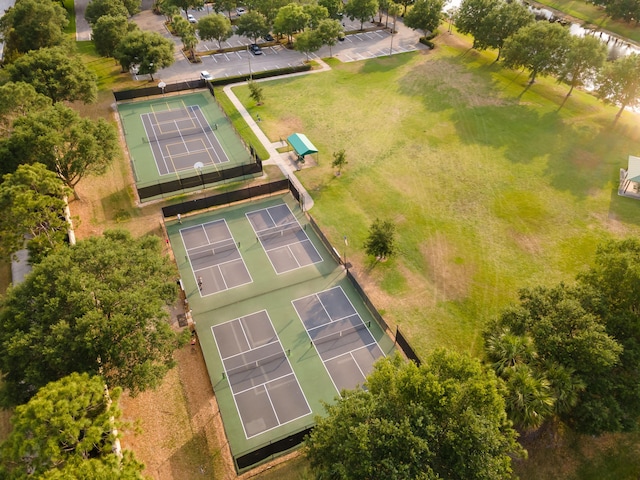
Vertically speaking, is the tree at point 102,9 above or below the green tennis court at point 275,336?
above

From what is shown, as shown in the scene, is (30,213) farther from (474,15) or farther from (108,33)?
(474,15)

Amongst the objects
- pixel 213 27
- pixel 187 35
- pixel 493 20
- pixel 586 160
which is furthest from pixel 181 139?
pixel 493 20

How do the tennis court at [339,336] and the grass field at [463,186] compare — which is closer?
the tennis court at [339,336]

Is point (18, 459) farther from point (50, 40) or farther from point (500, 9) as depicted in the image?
point (500, 9)

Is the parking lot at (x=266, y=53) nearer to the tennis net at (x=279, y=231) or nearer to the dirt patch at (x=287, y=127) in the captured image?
the dirt patch at (x=287, y=127)

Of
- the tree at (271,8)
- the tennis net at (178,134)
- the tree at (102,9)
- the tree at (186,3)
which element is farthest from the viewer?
the tree at (186,3)

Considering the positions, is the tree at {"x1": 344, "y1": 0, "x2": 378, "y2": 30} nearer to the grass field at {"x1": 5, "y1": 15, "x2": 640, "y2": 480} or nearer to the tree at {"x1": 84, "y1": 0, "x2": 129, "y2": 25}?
the grass field at {"x1": 5, "y1": 15, "x2": 640, "y2": 480}

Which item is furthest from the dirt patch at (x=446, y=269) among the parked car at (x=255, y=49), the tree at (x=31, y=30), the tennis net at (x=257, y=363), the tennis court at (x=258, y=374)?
the tree at (x=31, y=30)
